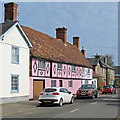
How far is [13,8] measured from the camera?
25.2 m

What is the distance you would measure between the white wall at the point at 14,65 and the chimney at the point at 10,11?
3488 millimetres

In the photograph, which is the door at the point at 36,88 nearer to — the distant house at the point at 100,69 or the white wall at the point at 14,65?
the white wall at the point at 14,65

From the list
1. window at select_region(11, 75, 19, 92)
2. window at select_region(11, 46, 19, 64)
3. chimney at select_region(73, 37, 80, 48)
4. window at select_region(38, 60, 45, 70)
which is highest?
chimney at select_region(73, 37, 80, 48)

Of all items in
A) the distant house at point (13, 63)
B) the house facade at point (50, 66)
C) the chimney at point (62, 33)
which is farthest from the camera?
the chimney at point (62, 33)

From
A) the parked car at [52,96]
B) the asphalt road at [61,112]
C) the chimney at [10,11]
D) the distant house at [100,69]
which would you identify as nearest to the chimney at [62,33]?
the chimney at [10,11]

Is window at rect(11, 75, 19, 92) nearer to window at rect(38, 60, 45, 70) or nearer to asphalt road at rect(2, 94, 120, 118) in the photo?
asphalt road at rect(2, 94, 120, 118)

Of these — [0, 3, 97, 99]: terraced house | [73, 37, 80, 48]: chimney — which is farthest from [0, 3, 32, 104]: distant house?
[73, 37, 80, 48]: chimney

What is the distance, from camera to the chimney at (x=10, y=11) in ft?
83.3

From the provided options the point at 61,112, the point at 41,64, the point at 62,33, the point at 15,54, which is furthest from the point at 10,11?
the point at 62,33

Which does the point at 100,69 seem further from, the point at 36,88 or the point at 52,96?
the point at 52,96

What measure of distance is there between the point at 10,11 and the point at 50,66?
7.98 metres

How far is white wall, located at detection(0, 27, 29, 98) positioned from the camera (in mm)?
20578

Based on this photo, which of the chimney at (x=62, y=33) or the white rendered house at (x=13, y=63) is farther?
the chimney at (x=62, y=33)

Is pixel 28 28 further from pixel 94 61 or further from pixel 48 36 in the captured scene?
pixel 94 61
